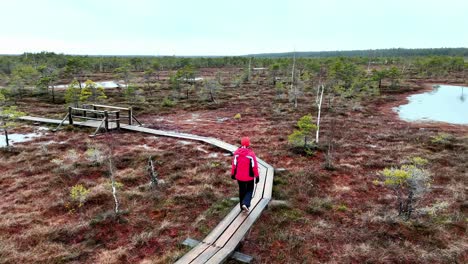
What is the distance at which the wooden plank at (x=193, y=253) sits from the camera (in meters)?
5.45

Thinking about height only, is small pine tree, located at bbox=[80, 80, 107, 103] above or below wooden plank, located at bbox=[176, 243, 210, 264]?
above

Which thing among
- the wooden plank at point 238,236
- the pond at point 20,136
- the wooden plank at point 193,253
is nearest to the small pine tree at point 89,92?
the pond at point 20,136

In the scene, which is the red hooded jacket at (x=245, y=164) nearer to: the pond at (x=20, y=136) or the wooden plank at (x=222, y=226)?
the wooden plank at (x=222, y=226)

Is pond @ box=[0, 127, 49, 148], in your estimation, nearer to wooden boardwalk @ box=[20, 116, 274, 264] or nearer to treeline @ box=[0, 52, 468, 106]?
treeline @ box=[0, 52, 468, 106]

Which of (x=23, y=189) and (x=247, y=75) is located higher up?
(x=247, y=75)

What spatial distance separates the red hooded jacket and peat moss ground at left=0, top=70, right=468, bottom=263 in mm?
1419

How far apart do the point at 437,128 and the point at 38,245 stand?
21701 mm

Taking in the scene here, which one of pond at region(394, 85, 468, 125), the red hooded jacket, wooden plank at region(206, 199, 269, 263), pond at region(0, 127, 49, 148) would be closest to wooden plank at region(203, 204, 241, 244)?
wooden plank at region(206, 199, 269, 263)

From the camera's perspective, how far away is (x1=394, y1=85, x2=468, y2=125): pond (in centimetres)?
2274

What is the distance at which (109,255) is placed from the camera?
241 inches

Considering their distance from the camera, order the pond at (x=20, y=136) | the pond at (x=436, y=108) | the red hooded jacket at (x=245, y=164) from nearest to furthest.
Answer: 1. the red hooded jacket at (x=245, y=164)
2. the pond at (x=20, y=136)
3. the pond at (x=436, y=108)

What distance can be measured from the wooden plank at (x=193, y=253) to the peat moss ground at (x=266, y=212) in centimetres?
37

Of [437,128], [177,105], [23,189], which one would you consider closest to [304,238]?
[23,189]

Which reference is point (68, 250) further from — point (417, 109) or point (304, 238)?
point (417, 109)
